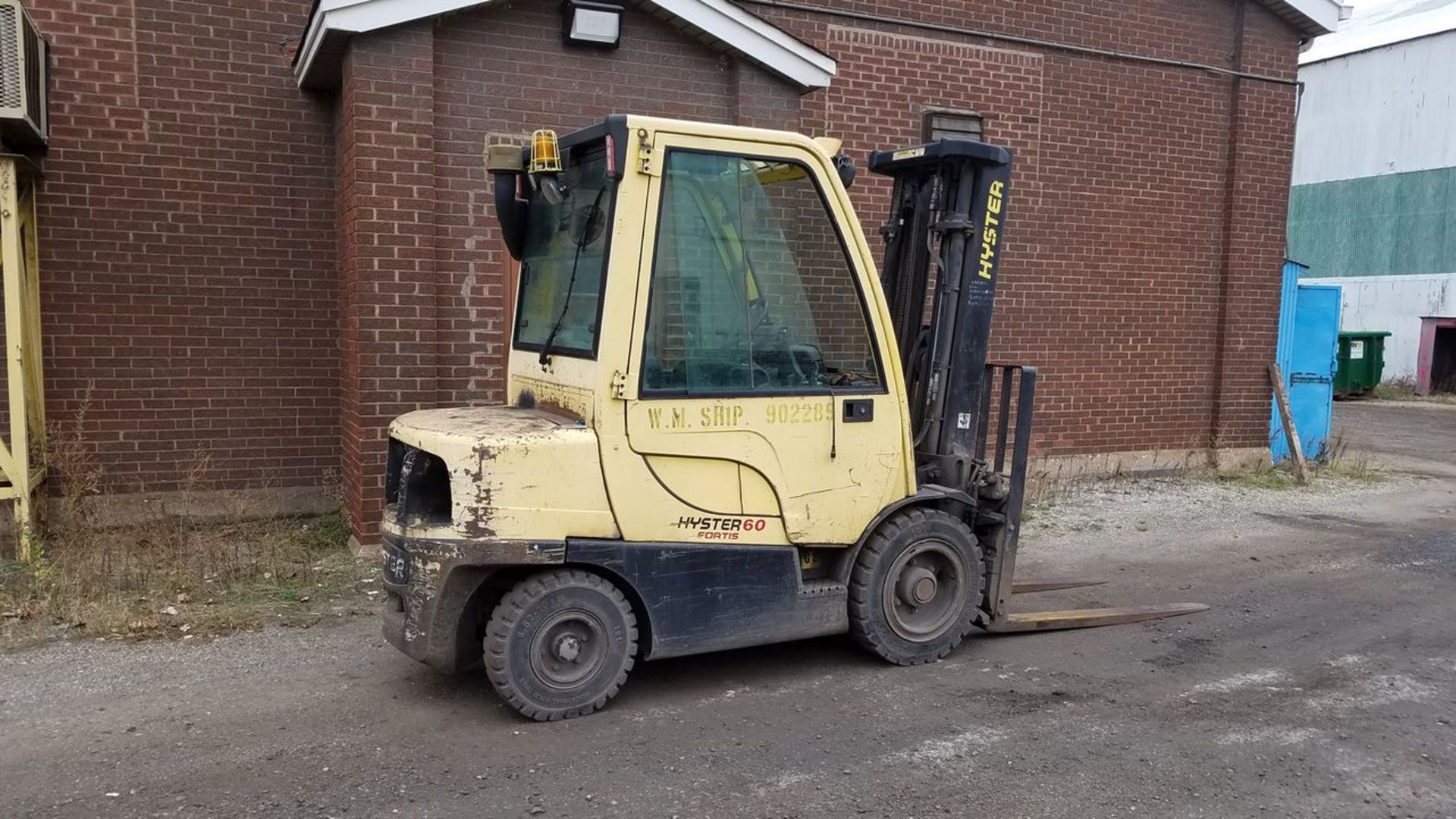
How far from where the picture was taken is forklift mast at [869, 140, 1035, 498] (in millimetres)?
5340

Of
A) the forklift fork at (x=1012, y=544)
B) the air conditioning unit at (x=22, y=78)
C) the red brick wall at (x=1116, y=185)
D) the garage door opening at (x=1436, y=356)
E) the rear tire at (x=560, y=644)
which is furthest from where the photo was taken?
the garage door opening at (x=1436, y=356)

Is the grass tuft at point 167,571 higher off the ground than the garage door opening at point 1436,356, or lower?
lower

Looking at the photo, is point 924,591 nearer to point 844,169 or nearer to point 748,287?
point 748,287

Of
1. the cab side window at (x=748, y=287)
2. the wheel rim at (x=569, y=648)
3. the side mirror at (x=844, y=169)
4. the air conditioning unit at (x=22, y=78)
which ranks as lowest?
the wheel rim at (x=569, y=648)

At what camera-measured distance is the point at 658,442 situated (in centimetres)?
445

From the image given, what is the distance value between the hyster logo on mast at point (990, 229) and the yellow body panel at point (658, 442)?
0.79 m

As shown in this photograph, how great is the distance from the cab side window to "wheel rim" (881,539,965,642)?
0.92m

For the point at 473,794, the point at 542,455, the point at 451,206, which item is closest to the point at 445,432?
the point at 542,455

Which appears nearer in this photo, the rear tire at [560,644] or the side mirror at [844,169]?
the rear tire at [560,644]

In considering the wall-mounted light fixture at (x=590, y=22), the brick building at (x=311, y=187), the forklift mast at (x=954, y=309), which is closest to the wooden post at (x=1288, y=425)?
the brick building at (x=311, y=187)

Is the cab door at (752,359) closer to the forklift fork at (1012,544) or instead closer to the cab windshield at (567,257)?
the cab windshield at (567,257)

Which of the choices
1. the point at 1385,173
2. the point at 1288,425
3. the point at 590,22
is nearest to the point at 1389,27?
the point at 1385,173

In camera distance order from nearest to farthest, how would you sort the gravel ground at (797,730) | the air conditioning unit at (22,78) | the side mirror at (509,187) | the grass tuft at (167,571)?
the gravel ground at (797,730), the side mirror at (509,187), the grass tuft at (167,571), the air conditioning unit at (22,78)

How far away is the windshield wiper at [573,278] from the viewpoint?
4535mm
